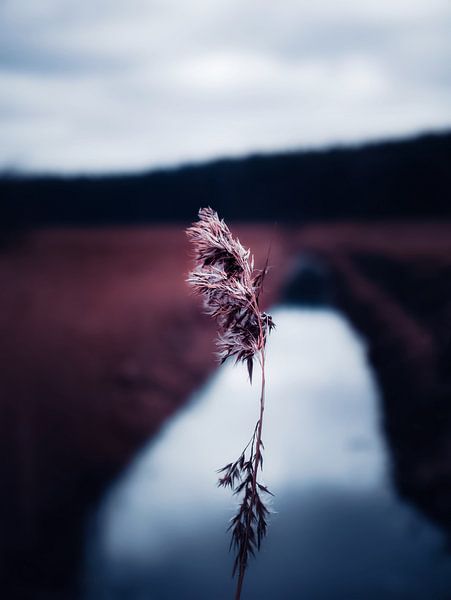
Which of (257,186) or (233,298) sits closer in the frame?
(233,298)

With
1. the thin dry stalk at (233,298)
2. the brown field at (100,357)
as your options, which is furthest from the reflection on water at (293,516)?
the thin dry stalk at (233,298)

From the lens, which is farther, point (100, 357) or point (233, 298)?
point (100, 357)

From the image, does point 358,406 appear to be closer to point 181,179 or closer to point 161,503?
point 161,503

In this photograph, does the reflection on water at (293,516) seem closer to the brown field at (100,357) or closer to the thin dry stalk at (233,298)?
the brown field at (100,357)

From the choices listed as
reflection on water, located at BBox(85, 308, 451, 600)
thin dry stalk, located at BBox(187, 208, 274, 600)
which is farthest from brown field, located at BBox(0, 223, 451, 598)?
thin dry stalk, located at BBox(187, 208, 274, 600)

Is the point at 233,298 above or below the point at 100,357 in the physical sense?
below

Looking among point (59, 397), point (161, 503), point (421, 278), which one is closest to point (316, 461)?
point (161, 503)

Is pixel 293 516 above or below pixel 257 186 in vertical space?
below

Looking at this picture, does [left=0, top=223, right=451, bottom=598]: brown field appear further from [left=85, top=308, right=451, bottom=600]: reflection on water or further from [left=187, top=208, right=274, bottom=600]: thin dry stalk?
[left=187, top=208, right=274, bottom=600]: thin dry stalk
